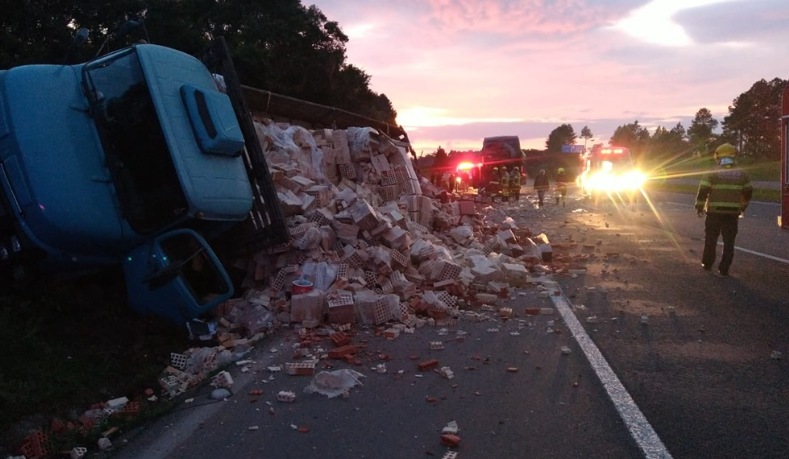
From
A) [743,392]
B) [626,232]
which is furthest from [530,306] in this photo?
[626,232]

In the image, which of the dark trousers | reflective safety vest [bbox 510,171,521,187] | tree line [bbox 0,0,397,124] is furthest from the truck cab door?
reflective safety vest [bbox 510,171,521,187]

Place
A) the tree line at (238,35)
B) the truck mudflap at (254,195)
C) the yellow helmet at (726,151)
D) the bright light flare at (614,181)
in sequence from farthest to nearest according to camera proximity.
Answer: the bright light flare at (614,181)
the tree line at (238,35)
the yellow helmet at (726,151)
the truck mudflap at (254,195)

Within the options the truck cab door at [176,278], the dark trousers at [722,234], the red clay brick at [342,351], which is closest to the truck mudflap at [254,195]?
the truck cab door at [176,278]

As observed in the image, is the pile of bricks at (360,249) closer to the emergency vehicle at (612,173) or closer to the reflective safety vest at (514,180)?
the reflective safety vest at (514,180)

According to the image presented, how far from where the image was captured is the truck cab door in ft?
21.0

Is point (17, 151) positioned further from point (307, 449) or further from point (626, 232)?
point (626, 232)

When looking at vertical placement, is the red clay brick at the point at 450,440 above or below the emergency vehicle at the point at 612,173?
above

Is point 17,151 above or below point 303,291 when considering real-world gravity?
above

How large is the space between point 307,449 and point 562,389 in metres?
2.03

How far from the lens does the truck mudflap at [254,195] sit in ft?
26.3

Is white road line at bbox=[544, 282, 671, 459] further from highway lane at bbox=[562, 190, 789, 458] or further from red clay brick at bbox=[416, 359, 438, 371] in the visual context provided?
red clay brick at bbox=[416, 359, 438, 371]

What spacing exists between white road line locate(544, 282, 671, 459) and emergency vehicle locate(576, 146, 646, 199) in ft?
79.4

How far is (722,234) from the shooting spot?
1023 centimetres

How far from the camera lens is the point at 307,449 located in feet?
13.7
